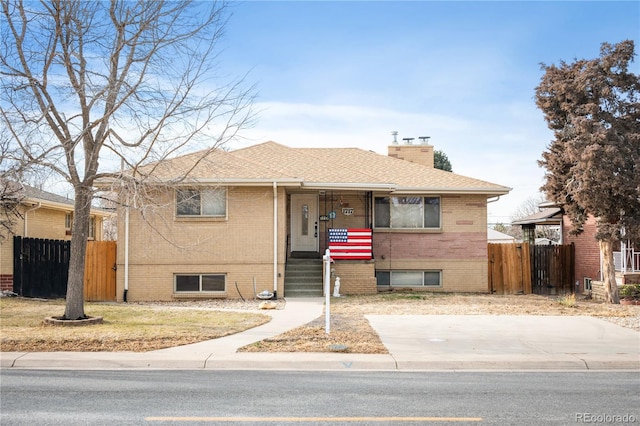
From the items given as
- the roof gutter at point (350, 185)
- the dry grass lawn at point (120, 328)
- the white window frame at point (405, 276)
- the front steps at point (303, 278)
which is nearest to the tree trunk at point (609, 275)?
the white window frame at point (405, 276)

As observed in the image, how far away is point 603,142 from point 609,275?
4410 mm

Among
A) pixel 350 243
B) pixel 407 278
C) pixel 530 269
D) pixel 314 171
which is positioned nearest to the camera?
pixel 350 243

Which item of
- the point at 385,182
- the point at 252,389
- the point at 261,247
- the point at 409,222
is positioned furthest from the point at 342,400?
the point at 409,222

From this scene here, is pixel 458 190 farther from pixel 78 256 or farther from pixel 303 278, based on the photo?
pixel 78 256

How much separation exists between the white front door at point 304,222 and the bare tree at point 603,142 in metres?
8.46

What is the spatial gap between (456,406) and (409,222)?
49.0 feet

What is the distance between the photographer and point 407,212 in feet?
71.1

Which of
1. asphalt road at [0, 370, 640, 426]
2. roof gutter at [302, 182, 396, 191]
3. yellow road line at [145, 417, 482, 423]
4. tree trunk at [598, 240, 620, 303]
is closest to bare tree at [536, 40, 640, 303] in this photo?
tree trunk at [598, 240, 620, 303]

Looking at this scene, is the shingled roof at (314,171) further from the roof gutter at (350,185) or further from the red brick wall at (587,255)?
the red brick wall at (587,255)

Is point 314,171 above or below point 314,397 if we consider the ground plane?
above

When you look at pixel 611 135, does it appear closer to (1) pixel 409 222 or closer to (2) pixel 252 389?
(1) pixel 409 222

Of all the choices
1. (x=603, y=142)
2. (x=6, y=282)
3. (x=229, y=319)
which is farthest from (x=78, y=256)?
(x=603, y=142)

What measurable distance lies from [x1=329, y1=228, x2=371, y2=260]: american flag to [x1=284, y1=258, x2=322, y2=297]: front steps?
0.82m

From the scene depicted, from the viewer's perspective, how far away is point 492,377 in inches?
342
